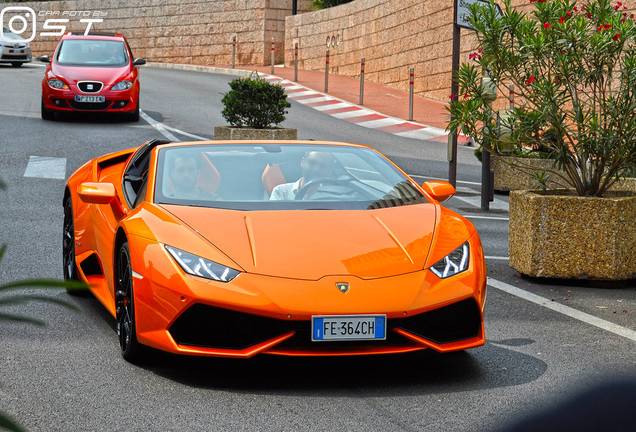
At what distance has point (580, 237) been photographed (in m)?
7.11

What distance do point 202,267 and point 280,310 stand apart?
0.43 meters

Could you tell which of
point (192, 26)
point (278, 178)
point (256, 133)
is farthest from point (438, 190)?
point (192, 26)

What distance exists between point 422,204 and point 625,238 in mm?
2310

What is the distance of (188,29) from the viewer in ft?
144

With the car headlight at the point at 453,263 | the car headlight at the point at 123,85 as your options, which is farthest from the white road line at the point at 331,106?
the car headlight at the point at 453,263

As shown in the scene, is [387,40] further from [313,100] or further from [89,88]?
[89,88]

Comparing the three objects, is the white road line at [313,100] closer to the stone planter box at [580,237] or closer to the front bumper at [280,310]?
A: the stone planter box at [580,237]

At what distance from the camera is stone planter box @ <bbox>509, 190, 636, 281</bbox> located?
707cm

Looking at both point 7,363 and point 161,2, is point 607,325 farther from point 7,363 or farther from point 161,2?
point 161,2

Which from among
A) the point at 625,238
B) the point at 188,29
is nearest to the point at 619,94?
the point at 625,238

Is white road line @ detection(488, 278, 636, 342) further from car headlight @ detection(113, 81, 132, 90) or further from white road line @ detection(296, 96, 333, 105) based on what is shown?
white road line @ detection(296, 96, 333, 105)

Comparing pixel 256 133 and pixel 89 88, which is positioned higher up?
pixel 89 88

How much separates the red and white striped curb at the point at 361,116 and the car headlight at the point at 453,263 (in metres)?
13.2

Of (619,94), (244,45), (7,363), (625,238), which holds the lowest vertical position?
(7,363)
